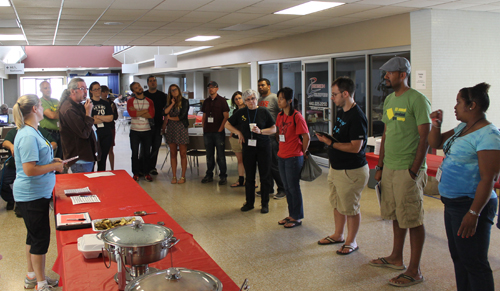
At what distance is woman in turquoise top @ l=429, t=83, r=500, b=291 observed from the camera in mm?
2230

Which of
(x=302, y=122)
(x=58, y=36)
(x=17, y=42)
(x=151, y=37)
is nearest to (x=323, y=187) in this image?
(x=302, y=122)

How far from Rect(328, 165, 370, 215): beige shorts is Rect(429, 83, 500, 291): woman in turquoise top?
111cm

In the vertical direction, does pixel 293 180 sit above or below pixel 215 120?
below

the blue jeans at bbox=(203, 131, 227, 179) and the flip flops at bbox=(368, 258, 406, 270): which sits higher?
the blue jeans at bbox=(203, 131, 227, 179)

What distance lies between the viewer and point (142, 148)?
7.12 meters

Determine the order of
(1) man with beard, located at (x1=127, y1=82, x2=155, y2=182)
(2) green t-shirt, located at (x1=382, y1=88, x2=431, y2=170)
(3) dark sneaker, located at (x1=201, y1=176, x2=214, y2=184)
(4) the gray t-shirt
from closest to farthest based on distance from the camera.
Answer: (2) green t-shirt, located at (x1=382, y1=88, x2=431, y2=170)
(4) the gray t-shirt
(1) man with beard, located at (x1=127, y1=82, x2=155, y2=182)
(3) dark sneaker, located at (x1=201, y1=176, x2=214, y2=184)

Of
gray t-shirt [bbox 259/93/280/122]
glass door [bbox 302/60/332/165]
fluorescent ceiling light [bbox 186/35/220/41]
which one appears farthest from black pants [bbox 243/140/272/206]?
fluorescent ceiling light [bbox 186/35/220/41]

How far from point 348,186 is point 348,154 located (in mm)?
285

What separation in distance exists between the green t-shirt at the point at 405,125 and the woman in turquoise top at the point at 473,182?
0.51 metres

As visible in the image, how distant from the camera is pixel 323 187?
253 inches

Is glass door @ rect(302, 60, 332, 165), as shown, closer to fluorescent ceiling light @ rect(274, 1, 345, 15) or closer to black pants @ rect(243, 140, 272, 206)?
fluorescent ceiling light @ rect(274, 1, 345, 15)

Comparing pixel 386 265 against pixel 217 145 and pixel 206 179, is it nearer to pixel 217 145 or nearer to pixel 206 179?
pixel 217 145

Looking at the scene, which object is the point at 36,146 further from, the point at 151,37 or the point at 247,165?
the point at 151,37

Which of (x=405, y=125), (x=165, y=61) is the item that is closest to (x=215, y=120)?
(x=405, y=125)
